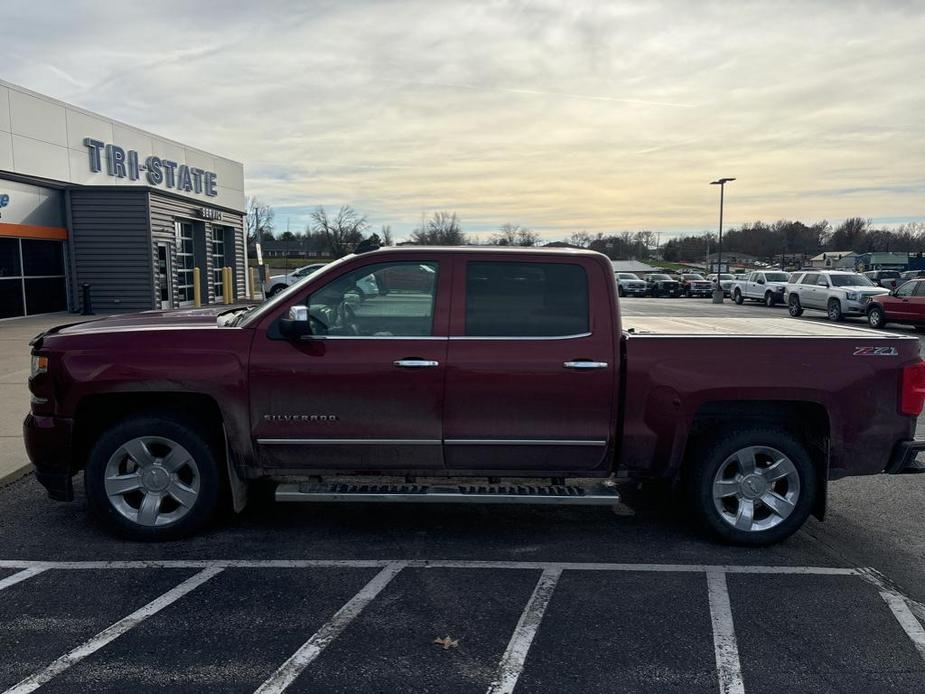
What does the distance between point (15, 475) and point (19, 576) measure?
7.03ft

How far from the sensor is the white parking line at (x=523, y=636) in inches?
125

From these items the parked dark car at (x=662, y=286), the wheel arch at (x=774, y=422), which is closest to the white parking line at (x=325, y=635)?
the wheel arch at (x=774, y=422)

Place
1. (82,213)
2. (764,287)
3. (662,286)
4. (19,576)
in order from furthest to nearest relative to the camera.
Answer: (662,286) < (764,287) < (82,213) < (19,576)

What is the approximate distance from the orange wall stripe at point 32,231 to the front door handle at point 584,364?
18.0 meters

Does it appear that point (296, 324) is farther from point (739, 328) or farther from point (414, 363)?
point (739, 328)

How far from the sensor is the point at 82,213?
68.0 ft

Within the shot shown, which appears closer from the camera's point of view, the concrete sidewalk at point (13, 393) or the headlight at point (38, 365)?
the headlight at point (38, 365)

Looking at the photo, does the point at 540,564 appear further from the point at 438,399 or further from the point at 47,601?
the point at 47,601

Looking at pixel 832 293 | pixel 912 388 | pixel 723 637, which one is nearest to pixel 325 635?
pixel 723 637


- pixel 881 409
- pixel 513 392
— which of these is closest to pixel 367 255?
pixel 513 392

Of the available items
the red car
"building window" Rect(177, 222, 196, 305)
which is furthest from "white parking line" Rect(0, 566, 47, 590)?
"building window" Rect(177, 222, 196, 305)

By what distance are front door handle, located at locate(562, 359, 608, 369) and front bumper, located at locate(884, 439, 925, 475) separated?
76.5 inches

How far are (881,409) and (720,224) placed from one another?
44963mm

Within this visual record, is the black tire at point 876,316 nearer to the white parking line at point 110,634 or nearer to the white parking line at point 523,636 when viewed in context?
the white parking line at point 523,636
